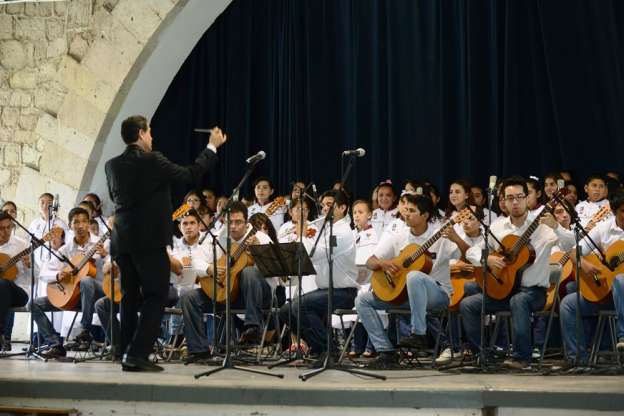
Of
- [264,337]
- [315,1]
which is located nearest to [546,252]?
[264,337]

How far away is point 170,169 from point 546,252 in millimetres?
2475

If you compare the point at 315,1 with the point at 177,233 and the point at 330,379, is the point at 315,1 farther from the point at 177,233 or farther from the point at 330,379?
the point at 330,379

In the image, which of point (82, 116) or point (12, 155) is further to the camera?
point (12, 155)

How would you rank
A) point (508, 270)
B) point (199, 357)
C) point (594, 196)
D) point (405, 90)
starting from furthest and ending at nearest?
point (405, 90), point (594, 196), point (199, 357), point (508, 270)

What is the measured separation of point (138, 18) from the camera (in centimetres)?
1094

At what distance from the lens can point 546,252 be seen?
656 cm

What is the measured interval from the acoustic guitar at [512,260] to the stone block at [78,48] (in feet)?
19.9

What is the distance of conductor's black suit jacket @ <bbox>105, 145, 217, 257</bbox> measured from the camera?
6.06 m

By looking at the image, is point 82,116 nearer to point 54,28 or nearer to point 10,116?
point 10,116

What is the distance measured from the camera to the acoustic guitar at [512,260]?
652 cm

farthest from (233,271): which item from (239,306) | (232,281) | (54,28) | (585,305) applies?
(54,28)

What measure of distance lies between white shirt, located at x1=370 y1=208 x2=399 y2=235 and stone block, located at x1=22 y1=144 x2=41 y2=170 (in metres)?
3.99

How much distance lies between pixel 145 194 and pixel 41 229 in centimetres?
459

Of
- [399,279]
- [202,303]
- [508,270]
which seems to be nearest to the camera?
[508,270]
